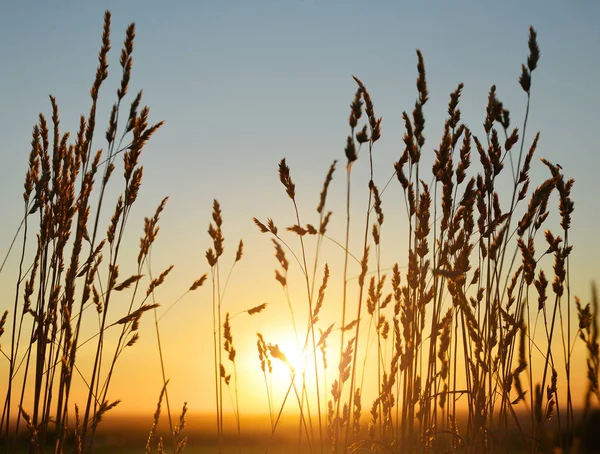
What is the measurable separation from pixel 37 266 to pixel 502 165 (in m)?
1.76

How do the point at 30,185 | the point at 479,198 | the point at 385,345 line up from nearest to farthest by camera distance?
the point at 479,198, the point at 30,185, the point at 385,345

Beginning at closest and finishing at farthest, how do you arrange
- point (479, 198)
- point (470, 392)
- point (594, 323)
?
point (594, 323)
point (470, 392)
point (479, 198)

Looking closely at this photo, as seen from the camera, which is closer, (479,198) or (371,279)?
(479,198)

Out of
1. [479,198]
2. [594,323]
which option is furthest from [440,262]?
[594,323]

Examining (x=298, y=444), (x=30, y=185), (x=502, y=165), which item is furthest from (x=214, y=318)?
(x=502, y=165)

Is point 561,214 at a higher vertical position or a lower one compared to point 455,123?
lower

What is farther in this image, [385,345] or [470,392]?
[385,345]

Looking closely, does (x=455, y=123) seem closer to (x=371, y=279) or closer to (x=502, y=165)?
(x=502, y=165)

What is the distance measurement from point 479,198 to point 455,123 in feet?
0.96

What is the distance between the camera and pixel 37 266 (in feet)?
8.18

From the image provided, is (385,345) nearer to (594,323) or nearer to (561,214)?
(561,214)

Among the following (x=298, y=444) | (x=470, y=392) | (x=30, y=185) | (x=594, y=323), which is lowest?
(x=298, y=444)

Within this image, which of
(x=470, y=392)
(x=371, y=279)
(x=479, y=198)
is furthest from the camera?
(x=371, y=279)

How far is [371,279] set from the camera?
297 cm
